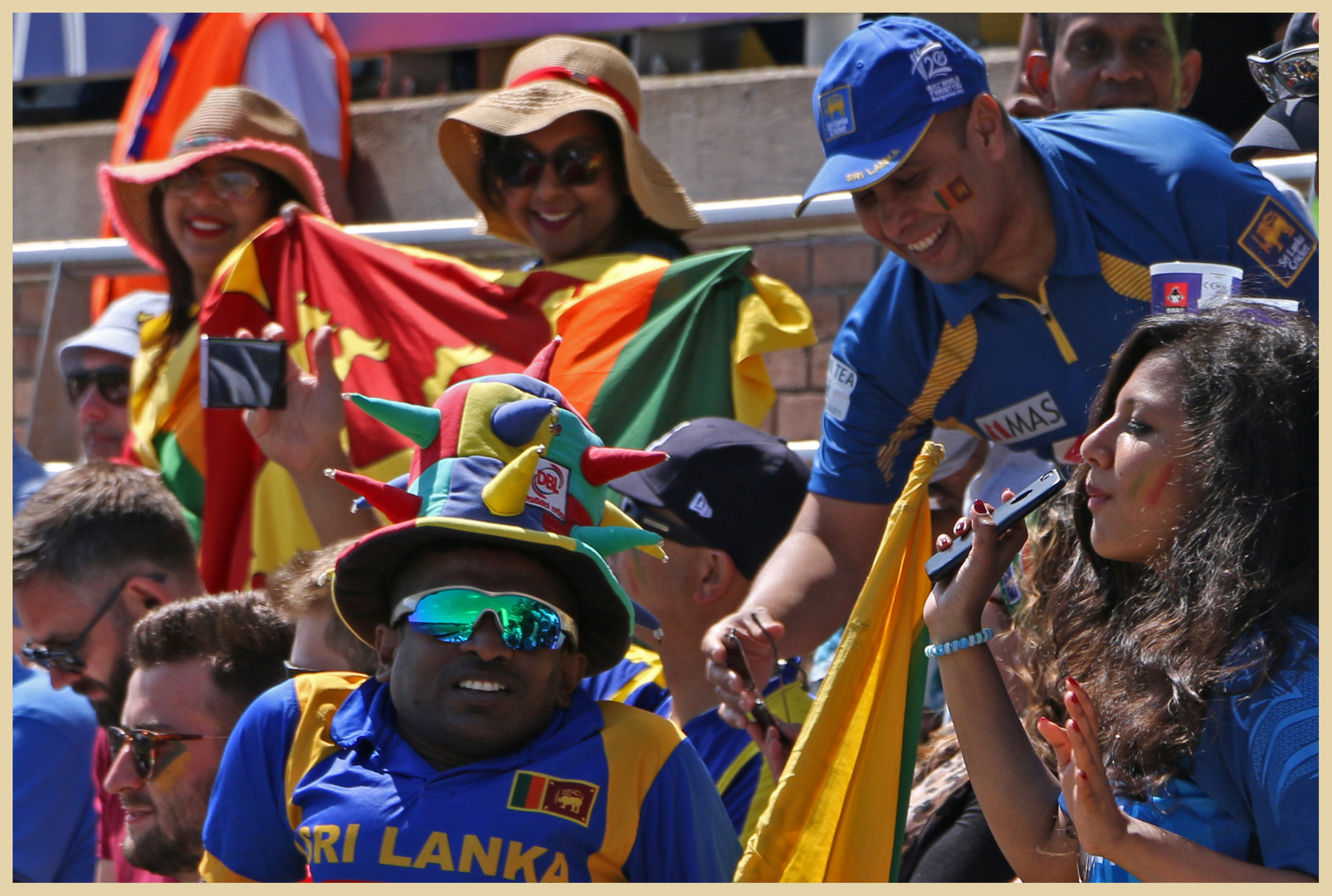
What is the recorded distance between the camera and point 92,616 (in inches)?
135

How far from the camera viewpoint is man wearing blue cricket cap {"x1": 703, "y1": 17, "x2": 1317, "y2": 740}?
2.87 metres

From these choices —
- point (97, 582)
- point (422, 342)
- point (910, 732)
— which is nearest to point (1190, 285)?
point (910, 732)

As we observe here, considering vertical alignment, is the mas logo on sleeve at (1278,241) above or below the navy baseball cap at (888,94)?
below

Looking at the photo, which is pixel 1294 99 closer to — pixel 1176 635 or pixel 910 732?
pixel 1176 635

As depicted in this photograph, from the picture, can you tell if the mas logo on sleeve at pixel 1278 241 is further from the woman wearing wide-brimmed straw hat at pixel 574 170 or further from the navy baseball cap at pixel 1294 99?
the woman wearing wide-brimmed straw hat at pixel 574 170

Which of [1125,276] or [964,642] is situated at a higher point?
[1125,276]

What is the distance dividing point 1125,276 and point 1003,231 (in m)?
0.25

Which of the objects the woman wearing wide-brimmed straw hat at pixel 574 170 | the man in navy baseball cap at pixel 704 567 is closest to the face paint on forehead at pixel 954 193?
the man in navy baseball cap at pixel 704 567

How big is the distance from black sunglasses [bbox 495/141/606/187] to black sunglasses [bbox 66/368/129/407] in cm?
147

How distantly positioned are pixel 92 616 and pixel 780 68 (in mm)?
3300

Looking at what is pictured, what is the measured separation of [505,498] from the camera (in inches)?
91.2

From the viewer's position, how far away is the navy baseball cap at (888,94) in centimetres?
294

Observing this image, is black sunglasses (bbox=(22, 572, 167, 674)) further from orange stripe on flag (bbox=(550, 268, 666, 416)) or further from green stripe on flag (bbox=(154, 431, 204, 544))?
orange stripe on flag (bbox=(550, 268, 666, 416))

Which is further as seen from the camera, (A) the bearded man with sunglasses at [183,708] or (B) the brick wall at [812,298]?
(B) the brick wall at [812,298]
